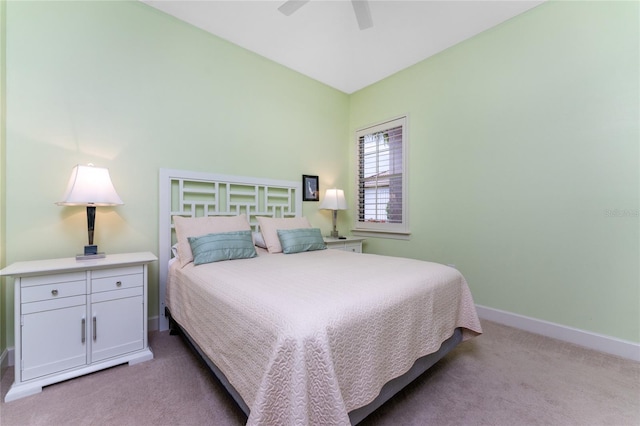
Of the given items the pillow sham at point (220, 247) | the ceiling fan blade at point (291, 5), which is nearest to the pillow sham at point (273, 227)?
the pillow sham at point (220, 247)

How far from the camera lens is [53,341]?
5.08 feet

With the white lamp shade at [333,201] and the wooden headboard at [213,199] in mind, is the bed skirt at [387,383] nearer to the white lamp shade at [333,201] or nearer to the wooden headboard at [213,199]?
the wooden headboard at [213,199]

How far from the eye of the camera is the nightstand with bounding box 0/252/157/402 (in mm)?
1473

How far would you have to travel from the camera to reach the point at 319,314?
1.01 meters

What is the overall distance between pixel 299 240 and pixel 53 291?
1728 millimetres

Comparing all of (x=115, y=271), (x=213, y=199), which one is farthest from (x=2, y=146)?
(x=213, y=199)

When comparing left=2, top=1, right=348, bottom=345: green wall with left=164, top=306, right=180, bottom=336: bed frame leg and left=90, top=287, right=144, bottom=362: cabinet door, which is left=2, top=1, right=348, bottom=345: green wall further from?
left=90, top=287, right=144, bottom=362: cabinet door

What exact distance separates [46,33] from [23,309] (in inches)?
77.4

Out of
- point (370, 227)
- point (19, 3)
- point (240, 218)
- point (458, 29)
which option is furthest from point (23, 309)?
point (458, 29)

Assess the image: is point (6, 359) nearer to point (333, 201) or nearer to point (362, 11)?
point (333, 201)

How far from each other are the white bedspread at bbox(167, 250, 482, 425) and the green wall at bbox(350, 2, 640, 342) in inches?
41.3

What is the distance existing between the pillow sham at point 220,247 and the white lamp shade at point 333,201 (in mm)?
1438

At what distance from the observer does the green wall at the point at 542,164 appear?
76.1 inches

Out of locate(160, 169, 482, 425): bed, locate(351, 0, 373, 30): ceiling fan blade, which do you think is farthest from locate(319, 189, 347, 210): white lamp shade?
locate(351, 0, 373, 30): ceiling fan blade
